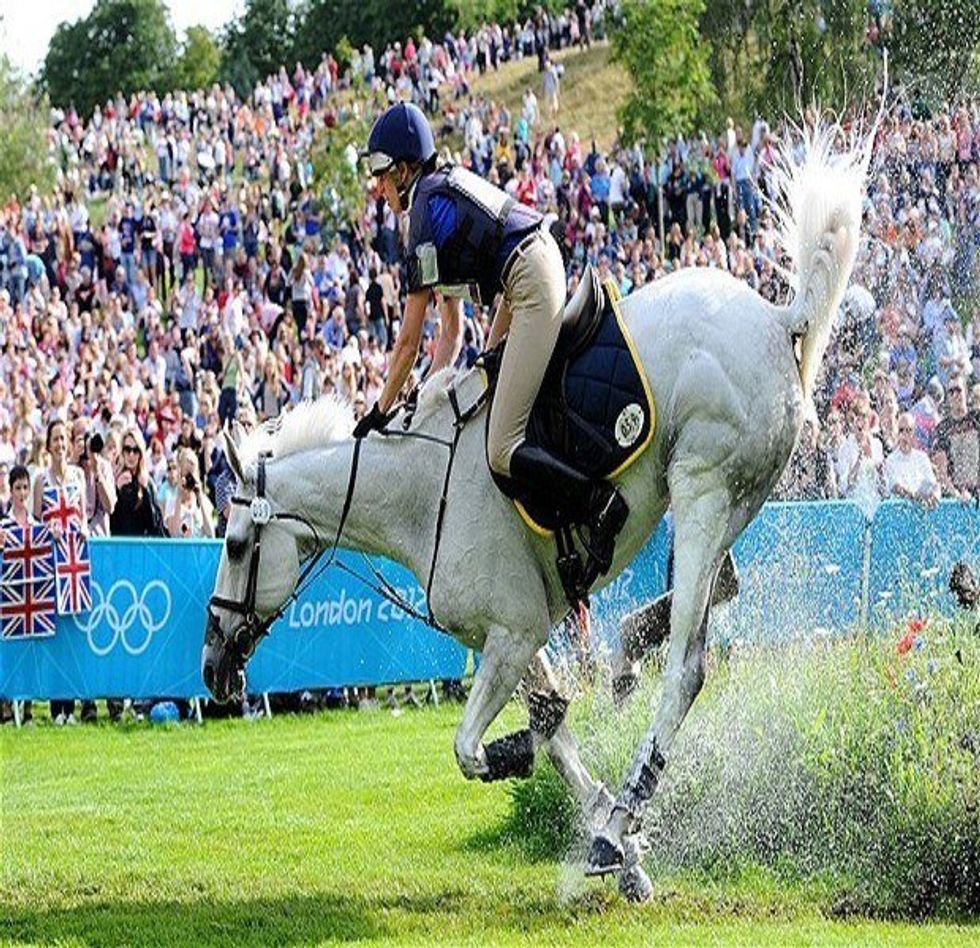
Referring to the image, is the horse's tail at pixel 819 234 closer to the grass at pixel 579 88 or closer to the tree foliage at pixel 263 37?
the grass at pixel 579 88

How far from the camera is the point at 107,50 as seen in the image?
109 metres

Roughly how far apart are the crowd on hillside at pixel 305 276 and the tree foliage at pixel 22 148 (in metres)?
2.60

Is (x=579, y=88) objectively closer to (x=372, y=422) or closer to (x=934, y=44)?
(x=934, y=44)

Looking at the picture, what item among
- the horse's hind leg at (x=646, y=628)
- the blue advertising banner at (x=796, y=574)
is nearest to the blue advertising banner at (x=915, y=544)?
the blue advertising banner at (x=796, y=574)

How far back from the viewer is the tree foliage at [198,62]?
98.6 meters

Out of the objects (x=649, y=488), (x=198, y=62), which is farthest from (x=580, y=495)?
(x=198, y=62)

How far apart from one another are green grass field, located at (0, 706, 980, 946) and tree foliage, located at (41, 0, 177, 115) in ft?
316

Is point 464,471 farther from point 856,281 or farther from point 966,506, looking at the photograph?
point 856,281

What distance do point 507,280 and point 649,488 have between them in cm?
113

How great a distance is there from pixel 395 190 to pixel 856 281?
29.1ft

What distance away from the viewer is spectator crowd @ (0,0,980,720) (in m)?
16.7

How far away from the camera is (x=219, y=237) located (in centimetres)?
3691

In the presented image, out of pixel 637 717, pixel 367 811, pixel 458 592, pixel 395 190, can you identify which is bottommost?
pixel 367 811

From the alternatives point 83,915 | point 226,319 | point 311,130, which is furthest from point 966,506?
point 311,130
